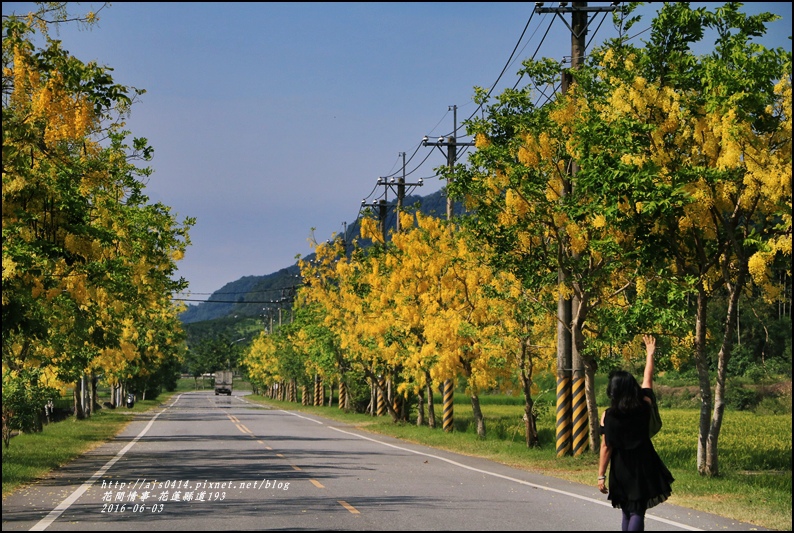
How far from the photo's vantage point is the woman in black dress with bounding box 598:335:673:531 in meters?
8.67

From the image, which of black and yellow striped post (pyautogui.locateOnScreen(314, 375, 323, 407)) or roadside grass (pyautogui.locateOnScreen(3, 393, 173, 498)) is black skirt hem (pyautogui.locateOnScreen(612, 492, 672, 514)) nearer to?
roadside grass (pyautogui.locateOnScreen(3, 393, 173, 498))

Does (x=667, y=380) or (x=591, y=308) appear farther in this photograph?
(x=667, y=380)

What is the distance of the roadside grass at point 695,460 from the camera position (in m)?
15.8

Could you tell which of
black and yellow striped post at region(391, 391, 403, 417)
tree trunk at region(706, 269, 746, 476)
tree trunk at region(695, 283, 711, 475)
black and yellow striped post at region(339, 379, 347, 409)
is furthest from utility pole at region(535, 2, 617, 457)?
black and yellow striped post at region(339, 379, 347, 409)

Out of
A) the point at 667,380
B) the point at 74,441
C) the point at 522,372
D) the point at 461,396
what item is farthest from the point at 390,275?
the point at 461,396

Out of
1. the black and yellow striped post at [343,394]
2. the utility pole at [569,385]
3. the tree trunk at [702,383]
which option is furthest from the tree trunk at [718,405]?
the black and yellow striped post at [343,394]

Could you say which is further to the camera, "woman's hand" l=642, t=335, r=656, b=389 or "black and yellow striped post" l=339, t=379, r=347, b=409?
"black and yellow striped post" l=339, t=379, r=347, b=409

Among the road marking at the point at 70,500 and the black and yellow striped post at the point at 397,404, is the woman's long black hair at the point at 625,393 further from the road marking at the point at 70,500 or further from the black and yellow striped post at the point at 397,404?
the black and yellow striped post at the point at 397,404

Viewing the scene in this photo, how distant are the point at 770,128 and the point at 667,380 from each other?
64373 millimetres

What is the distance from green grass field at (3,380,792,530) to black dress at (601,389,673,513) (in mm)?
5222

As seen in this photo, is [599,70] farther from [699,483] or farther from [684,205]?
[699,483]

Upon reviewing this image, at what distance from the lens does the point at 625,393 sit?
8.73 metres

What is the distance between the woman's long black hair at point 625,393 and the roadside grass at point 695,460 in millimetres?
5586

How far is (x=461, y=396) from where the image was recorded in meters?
107
